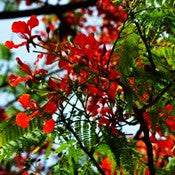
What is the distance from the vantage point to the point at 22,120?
6.55 feet

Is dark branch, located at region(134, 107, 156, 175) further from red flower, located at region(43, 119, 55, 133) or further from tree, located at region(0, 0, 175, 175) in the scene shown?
red flower, located at region(43, 119, 55, 133)

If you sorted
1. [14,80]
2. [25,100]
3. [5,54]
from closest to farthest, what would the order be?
[25,100], [14,80], [5,54]

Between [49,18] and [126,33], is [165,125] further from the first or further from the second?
[49,18]

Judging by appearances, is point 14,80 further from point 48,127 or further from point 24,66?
point 48,127

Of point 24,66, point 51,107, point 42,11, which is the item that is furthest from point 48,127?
point 42,11

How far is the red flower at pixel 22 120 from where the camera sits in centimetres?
199

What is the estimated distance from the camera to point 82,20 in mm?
8648

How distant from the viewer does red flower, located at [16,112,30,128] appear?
1.99 m

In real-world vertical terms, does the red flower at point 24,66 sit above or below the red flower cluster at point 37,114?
above

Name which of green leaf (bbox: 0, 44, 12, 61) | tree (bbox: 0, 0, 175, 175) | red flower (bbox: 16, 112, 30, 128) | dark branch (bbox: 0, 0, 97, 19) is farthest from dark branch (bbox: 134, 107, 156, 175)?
green leaf (bbox: 0, 44, 12, 61)

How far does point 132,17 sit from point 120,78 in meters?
0.28

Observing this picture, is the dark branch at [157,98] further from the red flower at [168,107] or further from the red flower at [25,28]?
the red flower at [25,28]

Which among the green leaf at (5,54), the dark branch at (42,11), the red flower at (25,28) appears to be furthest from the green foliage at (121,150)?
the green leaf at (5,54)

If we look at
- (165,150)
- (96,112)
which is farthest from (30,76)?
(165,150)
